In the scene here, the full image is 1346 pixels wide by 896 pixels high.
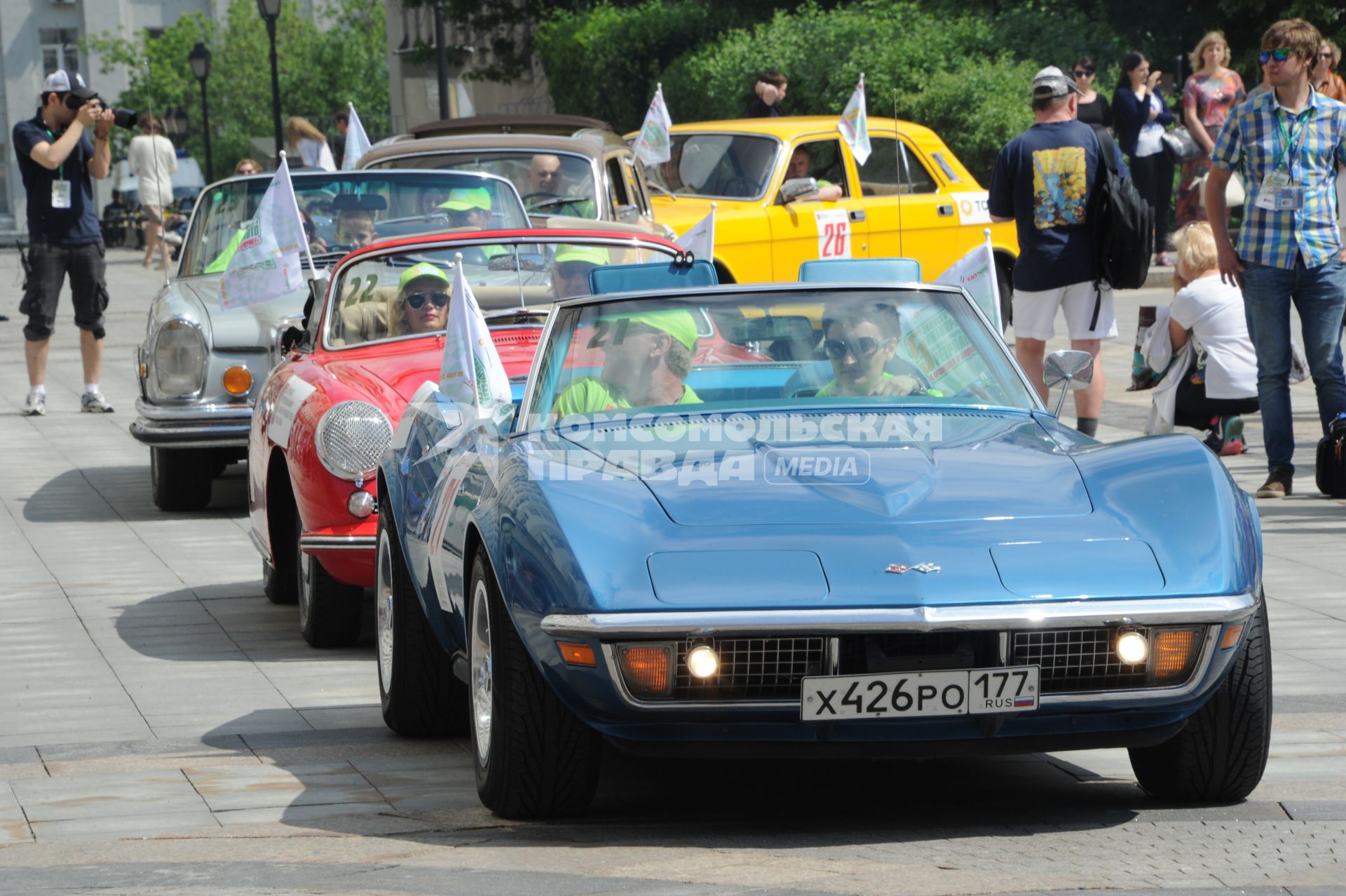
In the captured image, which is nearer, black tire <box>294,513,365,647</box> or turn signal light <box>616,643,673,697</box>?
turn signal light <box>616,643,673,697</box>

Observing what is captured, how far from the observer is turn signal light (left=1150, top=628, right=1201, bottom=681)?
4.48 metres

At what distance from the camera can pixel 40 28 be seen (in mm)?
80562

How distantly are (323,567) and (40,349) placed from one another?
788 centimetres

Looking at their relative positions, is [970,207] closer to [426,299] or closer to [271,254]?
[271,254]

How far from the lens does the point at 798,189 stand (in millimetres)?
15469

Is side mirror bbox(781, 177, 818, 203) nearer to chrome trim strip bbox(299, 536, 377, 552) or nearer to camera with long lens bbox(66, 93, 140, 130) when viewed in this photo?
camera with long lens bbox(66, 93, 140, 130)

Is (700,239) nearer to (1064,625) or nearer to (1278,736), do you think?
(1278,736)

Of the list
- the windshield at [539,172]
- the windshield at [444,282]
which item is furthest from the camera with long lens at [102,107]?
the windshield at [444,282]

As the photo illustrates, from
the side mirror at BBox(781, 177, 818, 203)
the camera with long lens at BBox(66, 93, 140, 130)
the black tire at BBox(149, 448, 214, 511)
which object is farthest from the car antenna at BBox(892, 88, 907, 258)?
the camera with long lens at BBox(66, 93, 140, 130)

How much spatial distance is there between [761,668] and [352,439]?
3.21 m

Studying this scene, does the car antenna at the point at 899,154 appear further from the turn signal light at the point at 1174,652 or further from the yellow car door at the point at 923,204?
the turn signal light at the point at 1174,652

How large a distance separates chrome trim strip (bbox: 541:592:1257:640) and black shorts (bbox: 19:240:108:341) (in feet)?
34.8

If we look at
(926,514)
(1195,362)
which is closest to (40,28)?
(1195,362)

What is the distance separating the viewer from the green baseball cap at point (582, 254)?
8742 millimetres
